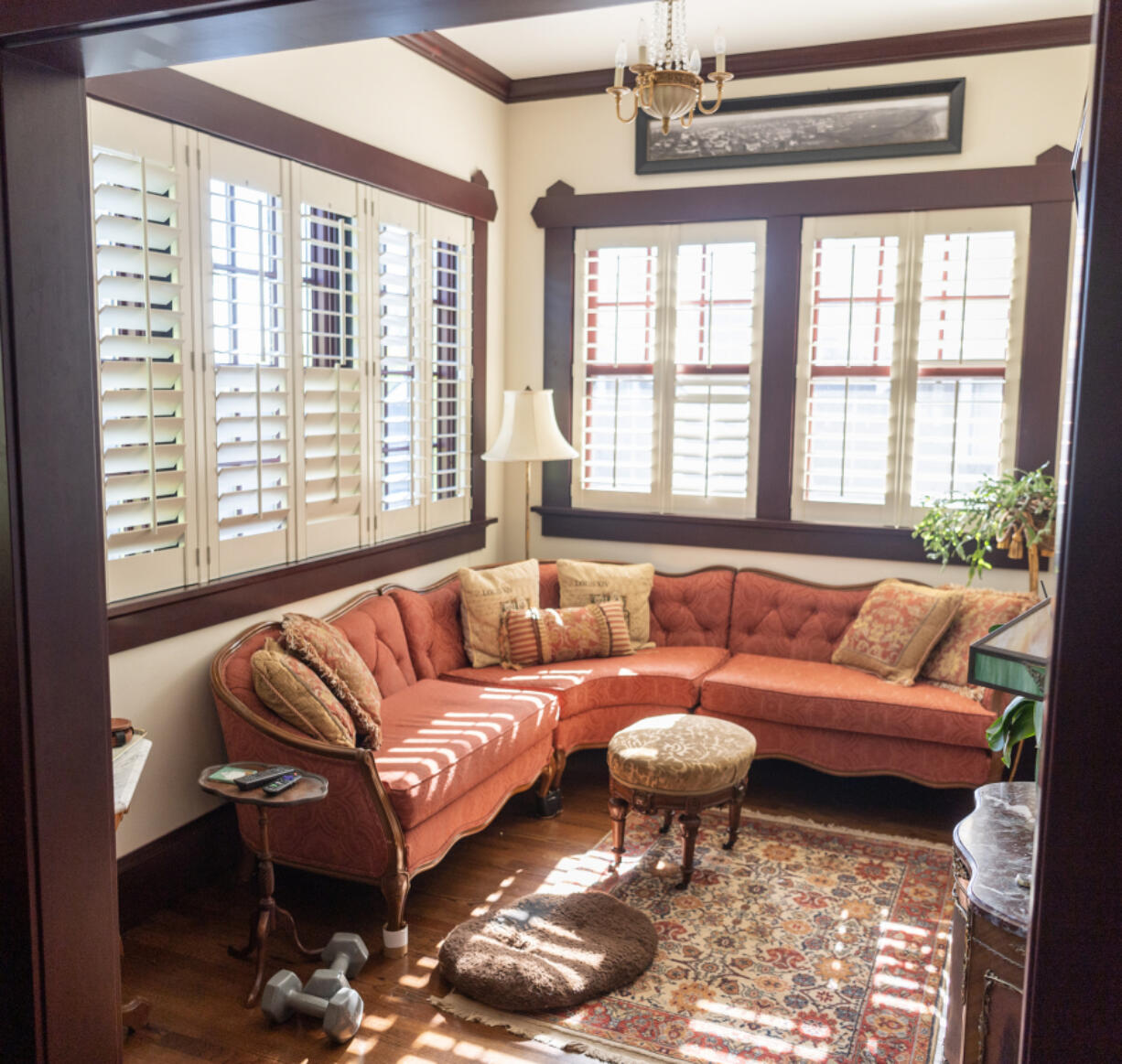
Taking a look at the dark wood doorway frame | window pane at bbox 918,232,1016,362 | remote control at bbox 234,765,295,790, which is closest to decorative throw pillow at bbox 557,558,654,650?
window pane at bbox 918,232,1016,362

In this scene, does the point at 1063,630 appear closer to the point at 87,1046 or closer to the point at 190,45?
the point at 190,45

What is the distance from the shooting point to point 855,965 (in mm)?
3062

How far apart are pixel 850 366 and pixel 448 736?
2.68m

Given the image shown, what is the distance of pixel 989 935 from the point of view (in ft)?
6.48

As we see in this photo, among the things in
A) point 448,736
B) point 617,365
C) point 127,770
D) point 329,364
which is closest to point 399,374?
point 329,364

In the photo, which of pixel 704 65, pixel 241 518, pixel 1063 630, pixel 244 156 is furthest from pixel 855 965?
pixel 704 65

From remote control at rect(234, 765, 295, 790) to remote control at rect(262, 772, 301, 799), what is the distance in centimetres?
2

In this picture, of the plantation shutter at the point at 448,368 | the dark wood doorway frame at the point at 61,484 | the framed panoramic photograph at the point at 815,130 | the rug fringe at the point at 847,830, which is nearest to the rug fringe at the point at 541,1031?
the dark wood doorway frame at the point at 61,484

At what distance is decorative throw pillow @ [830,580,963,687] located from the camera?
14.4 feet

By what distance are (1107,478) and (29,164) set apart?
1.81m

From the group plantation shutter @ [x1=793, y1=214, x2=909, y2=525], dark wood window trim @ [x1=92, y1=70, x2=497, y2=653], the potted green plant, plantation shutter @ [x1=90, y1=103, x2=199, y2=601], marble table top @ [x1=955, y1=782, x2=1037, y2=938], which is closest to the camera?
marble table top @ [x1=955, y1=782, x2=1037, y2=938]

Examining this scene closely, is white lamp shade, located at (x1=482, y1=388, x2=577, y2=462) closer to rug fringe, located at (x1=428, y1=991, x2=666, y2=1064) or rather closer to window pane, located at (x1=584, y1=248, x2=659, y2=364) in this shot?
window pane, located at (x1=584, y1=248, x2=659, y2=364)

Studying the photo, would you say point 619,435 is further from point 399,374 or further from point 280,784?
point 280,784

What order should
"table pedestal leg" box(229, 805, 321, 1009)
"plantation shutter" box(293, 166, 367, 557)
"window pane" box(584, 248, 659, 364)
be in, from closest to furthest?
"table pedestal leg" box(229, 805, 321, 1009) < "plantation shutter" box(293, 166, 367, 557) < "window pane" box(584, 248, 659, 364)
